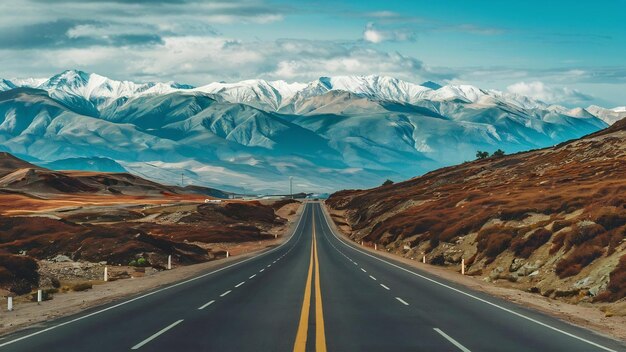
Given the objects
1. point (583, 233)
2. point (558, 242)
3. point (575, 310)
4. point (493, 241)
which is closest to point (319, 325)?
point (575, 310)

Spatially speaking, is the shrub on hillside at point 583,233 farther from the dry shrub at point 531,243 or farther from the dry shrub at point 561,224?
the dry shrub at point 561,224

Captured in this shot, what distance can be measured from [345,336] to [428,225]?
5557 cm

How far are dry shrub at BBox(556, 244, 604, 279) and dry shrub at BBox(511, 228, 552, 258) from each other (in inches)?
245

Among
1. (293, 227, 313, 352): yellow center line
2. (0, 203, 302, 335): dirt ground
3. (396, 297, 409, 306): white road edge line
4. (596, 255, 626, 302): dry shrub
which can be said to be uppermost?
(596, 255, 626, 302): dry shrub

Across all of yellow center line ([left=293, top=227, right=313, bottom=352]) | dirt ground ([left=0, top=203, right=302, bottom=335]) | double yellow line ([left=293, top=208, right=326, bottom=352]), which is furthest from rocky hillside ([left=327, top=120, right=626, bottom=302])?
dirt ground ([left=0, top=203, right=302, bottom=335])

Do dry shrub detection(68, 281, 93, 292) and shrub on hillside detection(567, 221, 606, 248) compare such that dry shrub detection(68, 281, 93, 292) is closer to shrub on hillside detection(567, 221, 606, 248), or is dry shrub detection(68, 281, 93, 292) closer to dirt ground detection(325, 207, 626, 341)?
dirt ground detection(325, 207, 626, 341)

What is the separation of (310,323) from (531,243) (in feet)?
89.2

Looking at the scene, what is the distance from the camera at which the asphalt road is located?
62.4 feet

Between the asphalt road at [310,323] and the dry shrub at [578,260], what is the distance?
227 inches

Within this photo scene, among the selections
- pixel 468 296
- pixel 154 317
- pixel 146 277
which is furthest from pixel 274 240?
pixel 154 317

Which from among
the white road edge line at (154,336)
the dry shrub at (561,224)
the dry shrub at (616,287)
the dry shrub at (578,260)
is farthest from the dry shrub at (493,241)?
the white road edge line at (154,336)

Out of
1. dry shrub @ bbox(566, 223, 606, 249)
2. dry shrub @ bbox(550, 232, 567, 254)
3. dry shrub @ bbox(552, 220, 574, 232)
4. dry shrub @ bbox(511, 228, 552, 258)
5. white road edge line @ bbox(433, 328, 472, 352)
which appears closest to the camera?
white road edge line @ bbox(433, 328, 472, 352)

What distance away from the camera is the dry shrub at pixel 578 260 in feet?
121

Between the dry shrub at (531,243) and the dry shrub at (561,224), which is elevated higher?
the dry shrub at (561,224)
